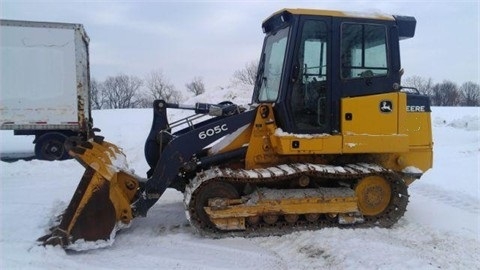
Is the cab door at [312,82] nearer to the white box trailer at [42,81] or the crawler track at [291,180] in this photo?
the crawler track at [291,180]

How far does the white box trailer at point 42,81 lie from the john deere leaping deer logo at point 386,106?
9122 millimetres

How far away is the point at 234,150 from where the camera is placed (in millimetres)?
6031

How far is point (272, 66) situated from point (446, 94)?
6066 centimetres

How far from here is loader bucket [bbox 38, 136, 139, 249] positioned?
201 inches

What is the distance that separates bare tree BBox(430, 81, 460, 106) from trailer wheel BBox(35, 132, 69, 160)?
51.9m

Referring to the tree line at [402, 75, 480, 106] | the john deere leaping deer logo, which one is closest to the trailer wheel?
the john deere leaping deer logo

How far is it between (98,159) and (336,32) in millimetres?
3496

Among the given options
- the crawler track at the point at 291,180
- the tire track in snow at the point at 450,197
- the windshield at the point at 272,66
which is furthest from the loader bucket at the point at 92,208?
the tire track in snow at the point at 450,197

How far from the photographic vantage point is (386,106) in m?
5.97

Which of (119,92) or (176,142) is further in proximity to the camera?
(119,92)

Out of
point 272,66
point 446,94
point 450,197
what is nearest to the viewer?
point 272,66

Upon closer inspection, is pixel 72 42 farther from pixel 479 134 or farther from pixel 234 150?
pixel 479 134

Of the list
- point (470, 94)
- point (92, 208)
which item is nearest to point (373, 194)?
point (92, 208)

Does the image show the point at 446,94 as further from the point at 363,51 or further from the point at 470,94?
the point at 363,51
